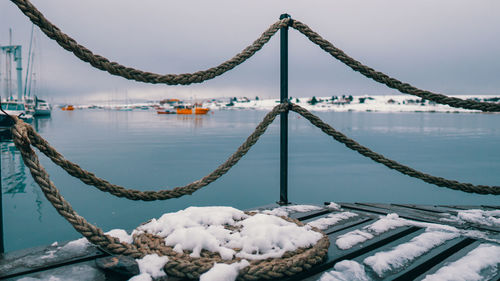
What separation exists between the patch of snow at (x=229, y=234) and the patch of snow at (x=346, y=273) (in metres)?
0.22

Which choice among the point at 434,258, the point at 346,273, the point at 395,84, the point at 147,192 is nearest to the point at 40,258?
the point at 147,192

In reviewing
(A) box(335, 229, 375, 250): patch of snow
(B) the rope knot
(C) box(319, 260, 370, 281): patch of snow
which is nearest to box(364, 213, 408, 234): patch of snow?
(A) box(335, 229, 375, 250): patch of snow

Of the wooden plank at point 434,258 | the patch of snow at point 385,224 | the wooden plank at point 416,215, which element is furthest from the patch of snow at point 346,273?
the wooden plank at point 416,215

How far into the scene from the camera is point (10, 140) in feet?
5.40

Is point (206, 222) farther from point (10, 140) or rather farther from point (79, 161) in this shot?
point (79, 161)

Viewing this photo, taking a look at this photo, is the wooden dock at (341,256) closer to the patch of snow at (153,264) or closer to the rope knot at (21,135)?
the patch of snow at (153,264)

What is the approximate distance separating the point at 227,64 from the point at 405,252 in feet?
5.09

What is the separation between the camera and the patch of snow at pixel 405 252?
1674 millimetres

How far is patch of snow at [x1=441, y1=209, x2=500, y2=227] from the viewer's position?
247 cm

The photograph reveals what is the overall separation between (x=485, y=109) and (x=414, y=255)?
1.38m

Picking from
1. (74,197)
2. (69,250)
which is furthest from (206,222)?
(74,197)

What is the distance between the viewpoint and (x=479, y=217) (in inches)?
101

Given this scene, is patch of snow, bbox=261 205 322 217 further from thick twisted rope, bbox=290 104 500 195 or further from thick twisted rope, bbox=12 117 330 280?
thick twisted rope, bbox=12 117 330 280

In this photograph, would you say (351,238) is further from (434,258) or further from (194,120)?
(194,120)
